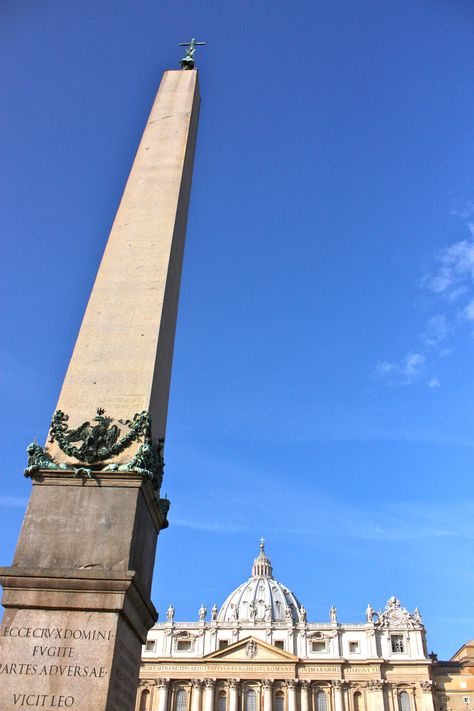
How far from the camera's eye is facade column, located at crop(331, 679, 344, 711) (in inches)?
2744

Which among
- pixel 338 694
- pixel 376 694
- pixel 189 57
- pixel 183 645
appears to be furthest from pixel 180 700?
pixel 189 57

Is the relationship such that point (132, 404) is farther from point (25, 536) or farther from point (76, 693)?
point (76, 693)

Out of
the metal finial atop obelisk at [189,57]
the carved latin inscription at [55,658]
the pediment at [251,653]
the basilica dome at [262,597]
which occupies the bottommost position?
the carved latin inscription at [55,658]

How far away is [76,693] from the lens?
19.9 ft

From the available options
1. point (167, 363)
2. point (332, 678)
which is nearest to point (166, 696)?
point (332, 678)

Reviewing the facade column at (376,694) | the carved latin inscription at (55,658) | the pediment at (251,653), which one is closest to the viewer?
the carved latin inscription at (55,658)

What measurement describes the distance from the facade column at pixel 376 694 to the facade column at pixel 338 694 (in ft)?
9.71

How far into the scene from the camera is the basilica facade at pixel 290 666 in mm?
70250

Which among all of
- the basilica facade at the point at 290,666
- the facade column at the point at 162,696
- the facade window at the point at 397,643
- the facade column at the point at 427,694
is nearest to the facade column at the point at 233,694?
the basilica facade at the point at 290,666

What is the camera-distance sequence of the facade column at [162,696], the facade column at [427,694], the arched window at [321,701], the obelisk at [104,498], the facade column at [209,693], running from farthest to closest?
the facade column at [162,696] → the facade column at [209,693] → the arched window at [321,701] → the facade column at [427,694] → the obelisk at [104,498]

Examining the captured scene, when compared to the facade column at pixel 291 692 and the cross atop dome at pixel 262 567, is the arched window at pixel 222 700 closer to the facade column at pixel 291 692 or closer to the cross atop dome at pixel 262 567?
the facade column at pixel 291 692

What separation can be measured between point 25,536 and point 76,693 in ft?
5.57

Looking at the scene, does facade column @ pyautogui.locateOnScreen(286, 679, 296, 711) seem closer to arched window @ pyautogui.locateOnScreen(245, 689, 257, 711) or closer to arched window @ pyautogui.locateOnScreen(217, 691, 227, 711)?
arched window @ pyautogui.locateOnScreen(245, 689, 257, 711)

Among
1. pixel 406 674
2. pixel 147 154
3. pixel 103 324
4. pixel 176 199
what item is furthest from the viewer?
pixel 406 674
